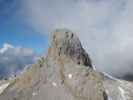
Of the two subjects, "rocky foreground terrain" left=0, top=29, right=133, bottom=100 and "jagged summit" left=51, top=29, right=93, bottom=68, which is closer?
"rocky foreground terrain" left=0, top=29, right=133, bottom=100

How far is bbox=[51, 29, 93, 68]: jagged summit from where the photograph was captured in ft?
206

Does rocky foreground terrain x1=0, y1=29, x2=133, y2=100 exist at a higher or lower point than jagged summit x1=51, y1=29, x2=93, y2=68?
lower

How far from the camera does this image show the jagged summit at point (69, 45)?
62.7 meters

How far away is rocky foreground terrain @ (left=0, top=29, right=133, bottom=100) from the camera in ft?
179

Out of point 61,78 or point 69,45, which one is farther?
point 69,45

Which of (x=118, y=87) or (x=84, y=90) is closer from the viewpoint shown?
(x=84, y=90)

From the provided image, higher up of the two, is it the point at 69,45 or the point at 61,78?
the point at 69,45

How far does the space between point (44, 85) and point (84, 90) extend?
8.25m

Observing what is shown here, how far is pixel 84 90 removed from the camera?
54.2m

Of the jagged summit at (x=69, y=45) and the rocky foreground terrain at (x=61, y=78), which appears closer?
the rocky foreground terrain at (x=61, y=78)

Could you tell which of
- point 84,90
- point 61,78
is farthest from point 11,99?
point 84,90

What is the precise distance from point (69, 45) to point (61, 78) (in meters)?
8.44

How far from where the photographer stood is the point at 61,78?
57812 millimetres

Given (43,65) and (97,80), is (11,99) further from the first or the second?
(97,80)
